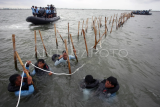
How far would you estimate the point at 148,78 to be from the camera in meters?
4.96

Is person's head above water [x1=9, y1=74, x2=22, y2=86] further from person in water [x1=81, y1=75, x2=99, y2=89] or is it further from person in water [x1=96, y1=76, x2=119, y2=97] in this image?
person in water [x1=96, y1=76, x2=119, y2=97]

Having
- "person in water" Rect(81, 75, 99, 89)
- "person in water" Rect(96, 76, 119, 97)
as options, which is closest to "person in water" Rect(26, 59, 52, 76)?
"person in water" Rect(81, 75, 99, 89)

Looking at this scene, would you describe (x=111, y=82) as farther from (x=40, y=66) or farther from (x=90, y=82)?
(x=40, y=66)

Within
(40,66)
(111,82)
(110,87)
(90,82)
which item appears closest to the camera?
(111,82)

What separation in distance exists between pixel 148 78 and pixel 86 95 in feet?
12.3

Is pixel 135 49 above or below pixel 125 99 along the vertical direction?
above

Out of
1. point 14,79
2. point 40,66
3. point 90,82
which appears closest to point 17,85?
point 14,79

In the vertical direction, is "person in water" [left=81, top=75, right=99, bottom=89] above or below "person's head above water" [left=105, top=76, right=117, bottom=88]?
below

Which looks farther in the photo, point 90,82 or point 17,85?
point 90,82

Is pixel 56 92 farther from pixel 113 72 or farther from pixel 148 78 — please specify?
pixel 148 78

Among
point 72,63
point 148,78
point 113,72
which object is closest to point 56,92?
point 72,63

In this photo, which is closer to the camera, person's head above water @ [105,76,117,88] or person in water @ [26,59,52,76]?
person's head above water @ [105,76,117,88]

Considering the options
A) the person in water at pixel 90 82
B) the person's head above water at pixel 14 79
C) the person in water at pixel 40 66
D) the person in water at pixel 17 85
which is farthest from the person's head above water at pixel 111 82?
the person's head above water at pixel 14 79

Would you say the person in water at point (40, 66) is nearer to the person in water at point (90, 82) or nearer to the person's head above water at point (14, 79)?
the person's head above water at point (14, 79)
